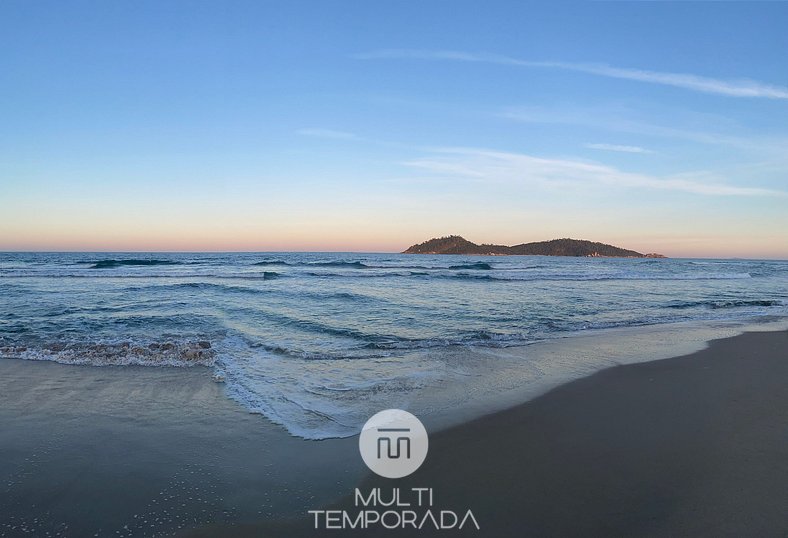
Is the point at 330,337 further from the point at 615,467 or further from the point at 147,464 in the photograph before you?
the point at 615,467

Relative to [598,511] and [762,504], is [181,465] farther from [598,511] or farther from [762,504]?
[762,504]

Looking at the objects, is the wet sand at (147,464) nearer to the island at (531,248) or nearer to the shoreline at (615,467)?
the shoreline at (615,467)

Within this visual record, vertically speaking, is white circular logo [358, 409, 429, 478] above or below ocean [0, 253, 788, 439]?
below

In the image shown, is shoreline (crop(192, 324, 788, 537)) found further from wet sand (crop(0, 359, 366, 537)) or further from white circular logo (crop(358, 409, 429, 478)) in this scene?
wet sand (crop(0, 359, 366, 537))

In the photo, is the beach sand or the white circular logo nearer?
the beach sand

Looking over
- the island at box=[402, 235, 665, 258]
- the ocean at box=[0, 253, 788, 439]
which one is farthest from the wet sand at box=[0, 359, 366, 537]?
the island at box=[402, 235, 665, 258]

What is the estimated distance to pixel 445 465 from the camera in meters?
4.28

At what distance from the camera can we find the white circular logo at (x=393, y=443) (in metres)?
4.34

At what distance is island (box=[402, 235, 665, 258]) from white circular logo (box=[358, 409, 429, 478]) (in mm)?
123103

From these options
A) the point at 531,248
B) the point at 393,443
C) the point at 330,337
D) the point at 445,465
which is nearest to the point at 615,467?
the point at 445,465

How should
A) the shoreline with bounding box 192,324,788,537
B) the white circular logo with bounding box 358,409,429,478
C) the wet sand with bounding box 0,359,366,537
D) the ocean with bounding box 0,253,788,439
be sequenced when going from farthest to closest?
1. the ocean with bounding box 0,253,788,439
2. the white circular logo with bounding box 358,409,429,478
3. the wet sand with bounding box 0,359,366,537
4. the shoreline with bounding box 192,324,788,537

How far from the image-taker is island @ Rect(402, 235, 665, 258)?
12300 cm

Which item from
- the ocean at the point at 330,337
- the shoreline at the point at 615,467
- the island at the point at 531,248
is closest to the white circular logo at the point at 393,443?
the shoreline at the point at 615,467

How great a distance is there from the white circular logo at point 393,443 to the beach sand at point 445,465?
152mm
